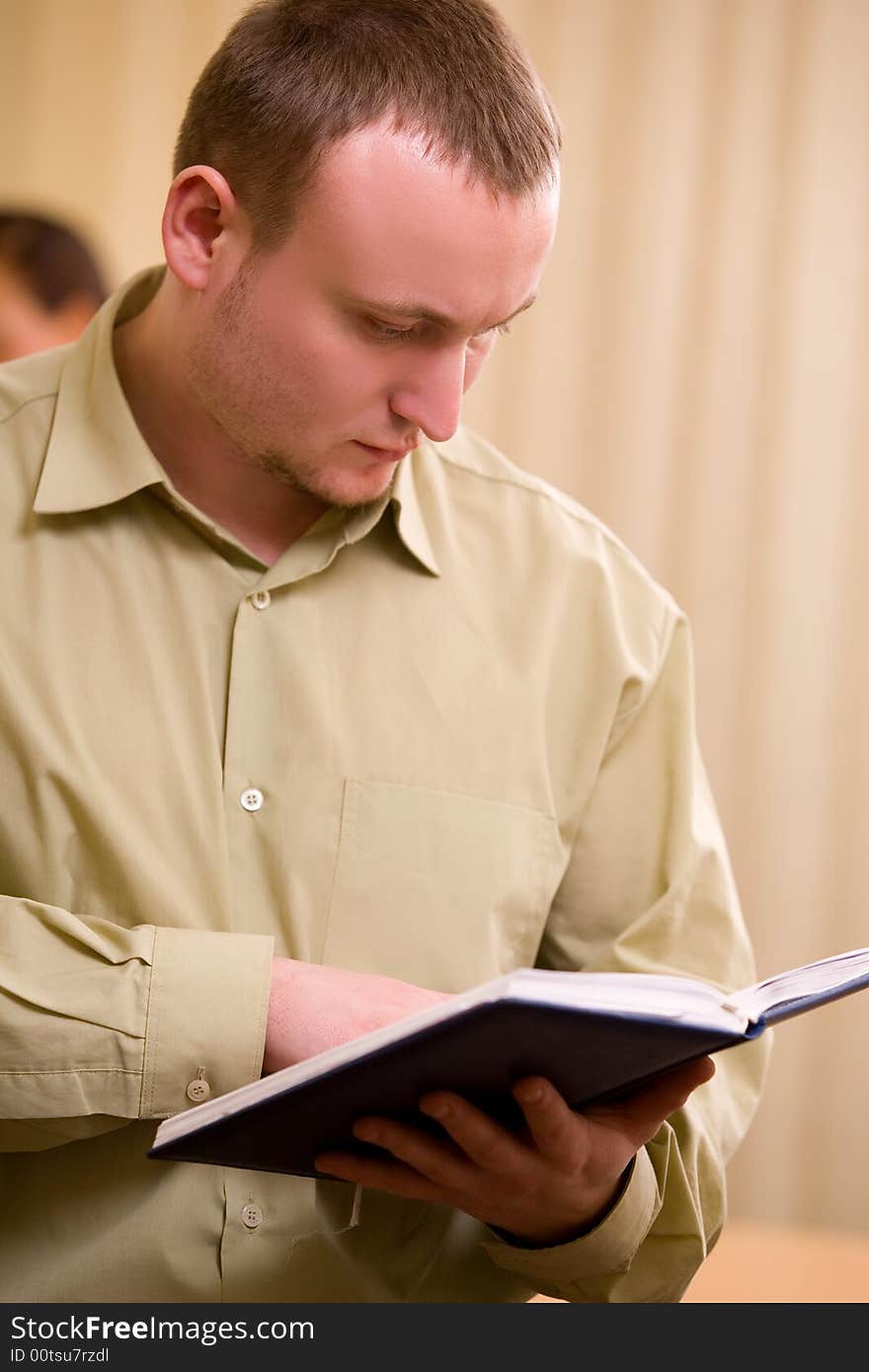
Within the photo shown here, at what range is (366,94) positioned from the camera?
109 centimetres

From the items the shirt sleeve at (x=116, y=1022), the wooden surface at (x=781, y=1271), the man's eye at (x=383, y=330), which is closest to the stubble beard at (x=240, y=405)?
the man's eye at (x=383, y=330)

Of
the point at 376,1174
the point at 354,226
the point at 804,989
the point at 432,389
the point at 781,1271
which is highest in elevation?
the point at 354,226

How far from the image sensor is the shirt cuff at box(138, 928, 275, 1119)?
3.20 feet

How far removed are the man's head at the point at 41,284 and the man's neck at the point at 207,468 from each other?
1091 millimetres

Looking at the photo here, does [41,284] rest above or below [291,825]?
above

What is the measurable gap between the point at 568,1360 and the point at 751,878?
1.67 m

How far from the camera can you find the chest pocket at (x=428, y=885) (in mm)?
1135

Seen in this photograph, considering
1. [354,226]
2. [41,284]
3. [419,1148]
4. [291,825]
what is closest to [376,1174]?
[419,1148]

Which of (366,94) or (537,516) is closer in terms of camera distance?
(366,94)

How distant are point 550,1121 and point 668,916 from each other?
0.38 meters

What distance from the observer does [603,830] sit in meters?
1.26

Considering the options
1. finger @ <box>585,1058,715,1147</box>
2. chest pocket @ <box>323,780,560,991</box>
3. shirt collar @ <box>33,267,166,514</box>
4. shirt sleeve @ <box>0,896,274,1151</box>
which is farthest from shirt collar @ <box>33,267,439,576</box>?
finger @ <box>585,1058,715,1147</box>

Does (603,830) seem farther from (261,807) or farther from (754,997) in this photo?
(754,997)

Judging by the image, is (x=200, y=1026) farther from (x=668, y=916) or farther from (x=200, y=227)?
(x=200, y=227)
